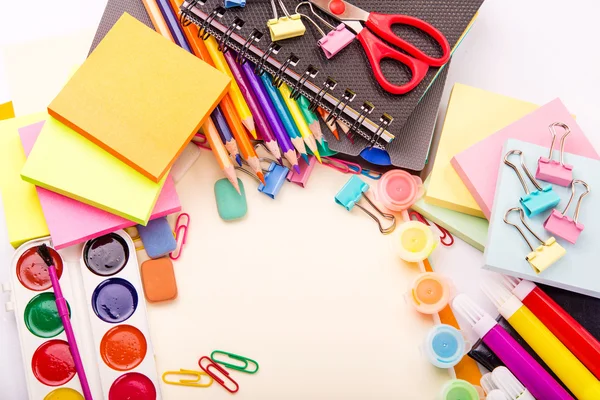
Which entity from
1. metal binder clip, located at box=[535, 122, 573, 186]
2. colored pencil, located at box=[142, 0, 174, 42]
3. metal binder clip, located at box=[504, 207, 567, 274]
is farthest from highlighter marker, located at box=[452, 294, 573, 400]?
colored pencil, located at box=[142, 0, 174, 42]

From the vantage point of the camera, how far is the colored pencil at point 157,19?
115 cm

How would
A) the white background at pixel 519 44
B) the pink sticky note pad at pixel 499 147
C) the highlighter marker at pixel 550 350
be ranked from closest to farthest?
the highlighter marker at pixel 550 350 → the pink sticky note pad at pixel 499 147 → the white background at pixel 519 44

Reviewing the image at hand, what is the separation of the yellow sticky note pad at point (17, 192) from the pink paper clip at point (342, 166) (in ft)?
1.64

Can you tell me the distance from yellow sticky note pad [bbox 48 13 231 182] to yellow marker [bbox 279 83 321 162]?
0.11 meters

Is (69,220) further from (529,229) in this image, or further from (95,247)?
(529,229)

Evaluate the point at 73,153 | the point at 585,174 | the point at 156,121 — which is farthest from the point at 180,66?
the point at 585,174

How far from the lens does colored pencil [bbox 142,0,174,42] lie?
115cm

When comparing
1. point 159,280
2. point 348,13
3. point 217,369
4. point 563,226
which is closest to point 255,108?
point 348,13

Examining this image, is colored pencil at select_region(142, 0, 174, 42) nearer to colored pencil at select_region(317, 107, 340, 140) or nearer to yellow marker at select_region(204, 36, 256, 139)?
yellow marker at select_region(204, 36, 256, 139)

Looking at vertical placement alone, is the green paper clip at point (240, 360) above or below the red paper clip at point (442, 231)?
below

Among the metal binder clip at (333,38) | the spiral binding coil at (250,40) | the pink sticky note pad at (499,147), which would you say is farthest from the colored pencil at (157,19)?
the pink sticky note pad at (499,147)

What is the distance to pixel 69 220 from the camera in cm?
105

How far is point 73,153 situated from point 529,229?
0.76m

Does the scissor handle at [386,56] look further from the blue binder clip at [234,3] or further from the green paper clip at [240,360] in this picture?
the green paper clip at [240,360]
